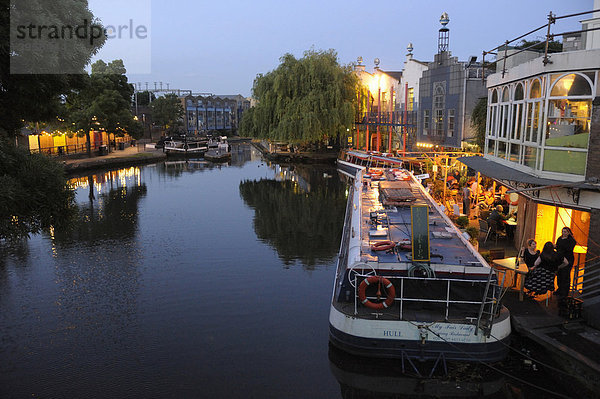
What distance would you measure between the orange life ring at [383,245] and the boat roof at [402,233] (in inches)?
3.7

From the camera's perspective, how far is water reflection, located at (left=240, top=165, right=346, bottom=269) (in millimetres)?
19609

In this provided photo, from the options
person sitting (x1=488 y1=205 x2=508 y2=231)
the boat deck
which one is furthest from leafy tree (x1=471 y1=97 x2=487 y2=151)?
person sitting (x1=488 y1=205 x2=508 y2=231)

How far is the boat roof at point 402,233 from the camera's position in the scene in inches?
407

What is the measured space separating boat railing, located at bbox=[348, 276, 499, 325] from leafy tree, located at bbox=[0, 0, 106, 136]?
23.4ft

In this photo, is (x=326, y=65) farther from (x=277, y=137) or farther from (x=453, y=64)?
(x=453, y=64)

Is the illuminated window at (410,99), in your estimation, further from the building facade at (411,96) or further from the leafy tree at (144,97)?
the leafy tree at (144,97)

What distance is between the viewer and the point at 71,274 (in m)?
15.9

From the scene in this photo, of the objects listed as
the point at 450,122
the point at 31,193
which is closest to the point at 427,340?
the point at 31,193

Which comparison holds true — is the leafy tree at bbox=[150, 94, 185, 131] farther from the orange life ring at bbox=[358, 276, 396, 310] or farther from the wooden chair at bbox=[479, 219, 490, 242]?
the orange life ring at bbox=[358, 276, 396, 310]

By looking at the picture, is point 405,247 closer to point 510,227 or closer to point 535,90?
point 535,90

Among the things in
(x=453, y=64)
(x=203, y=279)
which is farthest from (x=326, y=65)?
(x=203, y=279)

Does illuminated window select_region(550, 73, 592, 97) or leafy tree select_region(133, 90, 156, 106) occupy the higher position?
leafy tree select_region(133, 90, 156, 106)

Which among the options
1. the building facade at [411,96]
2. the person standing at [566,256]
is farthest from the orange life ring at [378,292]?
the building facade at [411,96]

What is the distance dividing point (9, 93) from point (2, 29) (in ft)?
4.87
